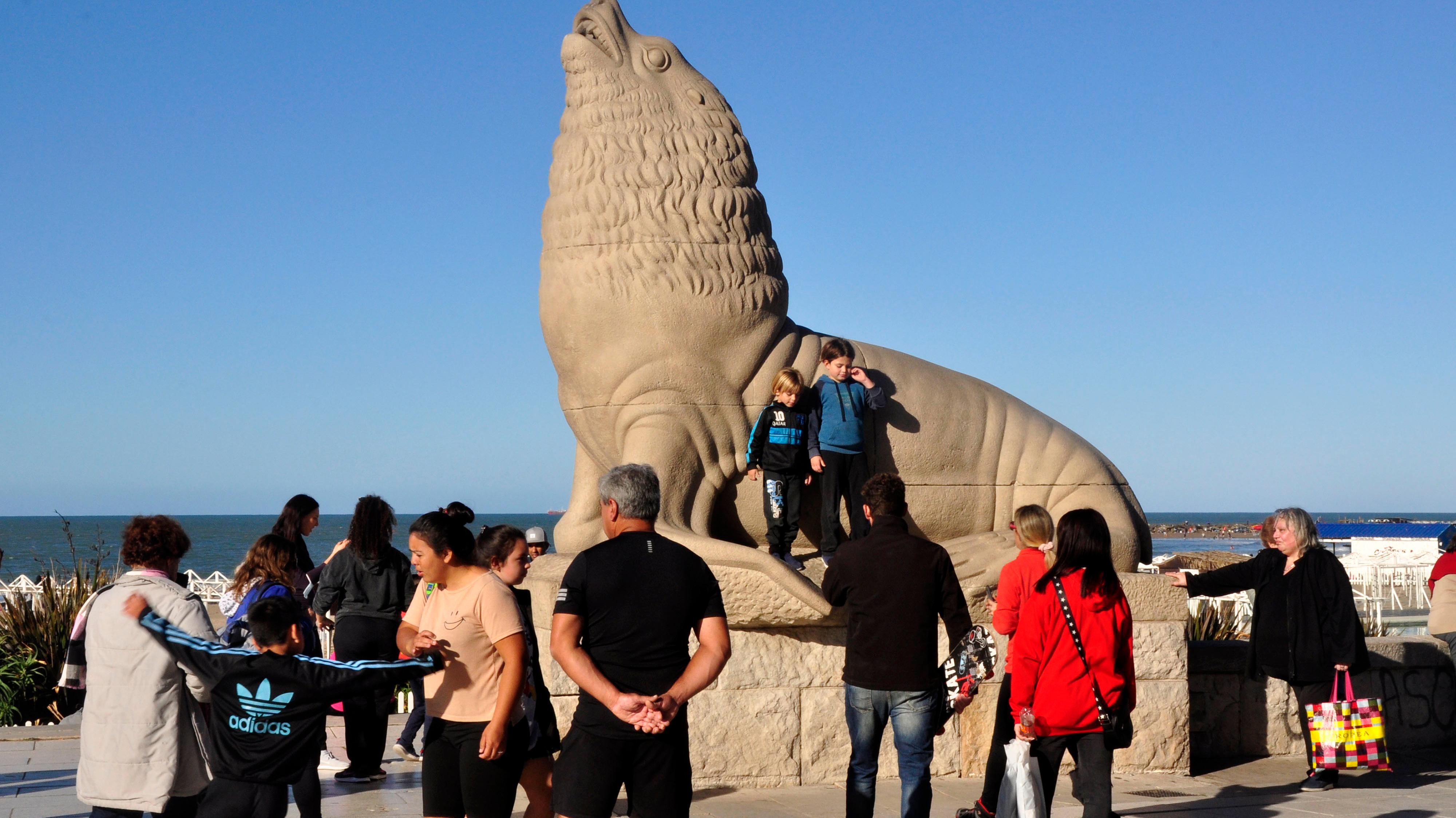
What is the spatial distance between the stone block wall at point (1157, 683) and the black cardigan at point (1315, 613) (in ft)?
0.63

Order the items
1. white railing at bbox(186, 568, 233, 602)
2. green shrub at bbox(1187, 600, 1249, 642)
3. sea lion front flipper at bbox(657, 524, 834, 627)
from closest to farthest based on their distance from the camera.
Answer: sea lion front flipper at bbox(657, 524, 834, 627), green shrub at bbox(1187, 600, 1249, 642), white railing at bbox(186, 568, 233, 602)

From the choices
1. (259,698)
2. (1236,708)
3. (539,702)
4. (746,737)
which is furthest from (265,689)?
(1236,708)

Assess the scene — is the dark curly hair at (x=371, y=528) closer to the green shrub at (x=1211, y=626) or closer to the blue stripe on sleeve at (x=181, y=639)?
the blue stripe on sleeve at (x=181, y=639)

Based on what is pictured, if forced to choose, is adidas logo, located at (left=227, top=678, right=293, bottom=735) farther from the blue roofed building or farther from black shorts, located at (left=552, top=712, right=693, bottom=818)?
the blue roofed building

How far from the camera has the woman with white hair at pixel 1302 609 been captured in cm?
595

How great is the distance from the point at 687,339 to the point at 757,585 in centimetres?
119

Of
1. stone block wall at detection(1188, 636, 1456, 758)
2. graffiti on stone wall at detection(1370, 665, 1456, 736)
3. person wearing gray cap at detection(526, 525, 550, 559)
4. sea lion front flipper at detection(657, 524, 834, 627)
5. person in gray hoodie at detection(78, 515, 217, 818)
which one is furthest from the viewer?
graffiti on stone wall at detection(1370, 665, 1456, 736)

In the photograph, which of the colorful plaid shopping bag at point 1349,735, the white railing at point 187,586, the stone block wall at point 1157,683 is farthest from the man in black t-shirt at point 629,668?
the colorful plaid shopping bag at point 1349,735

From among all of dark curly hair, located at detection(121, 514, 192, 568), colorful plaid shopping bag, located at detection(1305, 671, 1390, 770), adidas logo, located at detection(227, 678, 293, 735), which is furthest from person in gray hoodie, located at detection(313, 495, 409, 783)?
colorful plaid shopping bag, located at detection(1305, 671, 1390, 770)

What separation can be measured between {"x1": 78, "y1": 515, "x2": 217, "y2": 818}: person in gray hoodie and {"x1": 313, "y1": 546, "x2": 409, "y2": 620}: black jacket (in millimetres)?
2005

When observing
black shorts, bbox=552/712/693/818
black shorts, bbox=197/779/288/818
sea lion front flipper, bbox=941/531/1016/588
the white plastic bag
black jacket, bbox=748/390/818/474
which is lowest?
the white plastic bag

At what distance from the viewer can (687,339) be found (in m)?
5.76

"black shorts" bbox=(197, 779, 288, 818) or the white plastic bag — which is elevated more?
"black shorts" bbox=(197, 779, 288, 818)

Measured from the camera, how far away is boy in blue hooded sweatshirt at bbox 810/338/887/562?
18.9 ft
